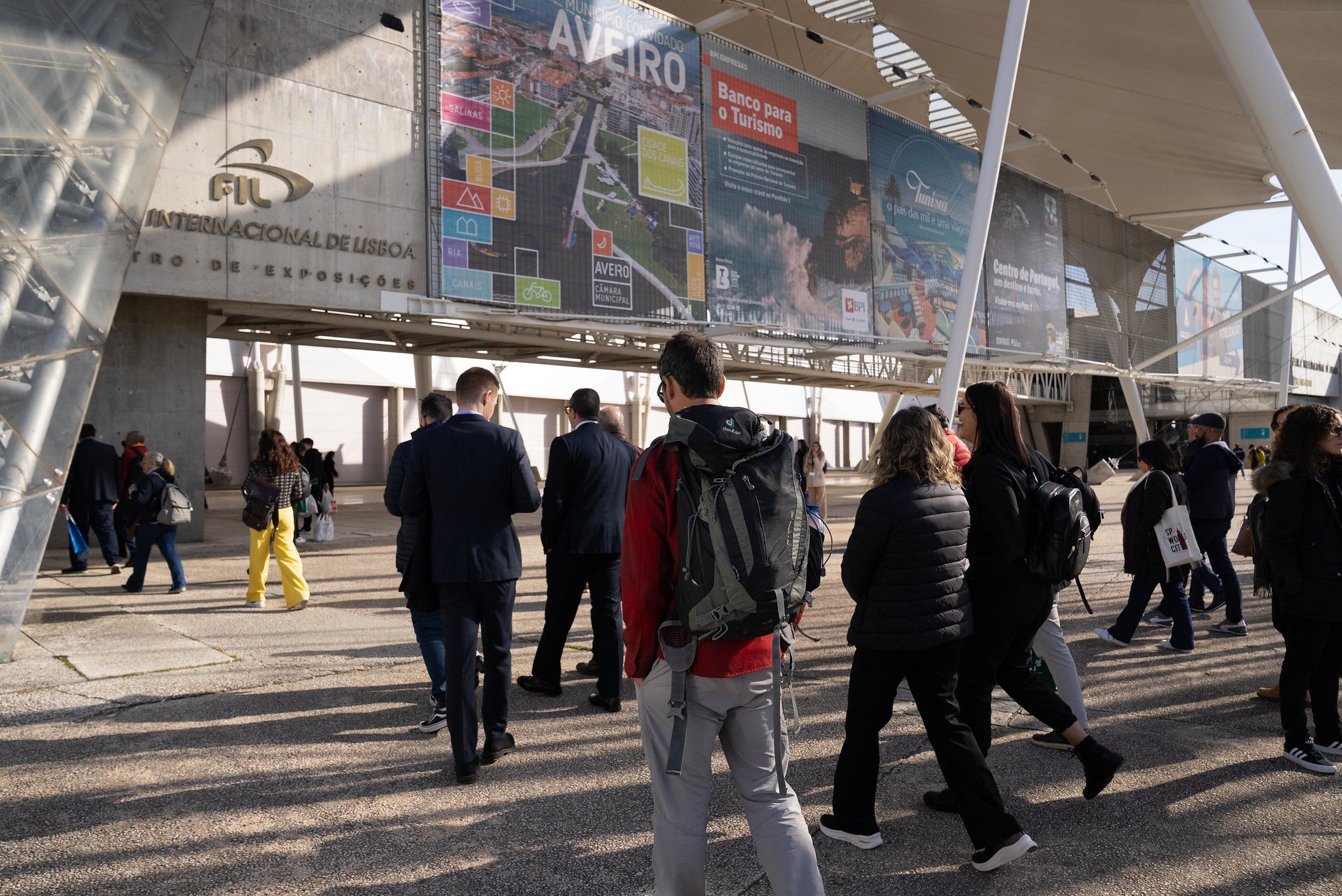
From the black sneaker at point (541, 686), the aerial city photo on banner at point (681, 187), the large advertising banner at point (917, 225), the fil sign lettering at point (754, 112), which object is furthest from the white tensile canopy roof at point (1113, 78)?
the black sneaker at point (541, 686)

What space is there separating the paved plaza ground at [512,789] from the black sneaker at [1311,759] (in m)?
0.08

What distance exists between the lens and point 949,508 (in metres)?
3.33

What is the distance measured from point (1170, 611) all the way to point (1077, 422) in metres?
51.5

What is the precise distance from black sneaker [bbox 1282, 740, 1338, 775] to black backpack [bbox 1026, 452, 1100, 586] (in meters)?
1.62

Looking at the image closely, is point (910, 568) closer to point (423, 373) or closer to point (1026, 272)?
point (423, 373)

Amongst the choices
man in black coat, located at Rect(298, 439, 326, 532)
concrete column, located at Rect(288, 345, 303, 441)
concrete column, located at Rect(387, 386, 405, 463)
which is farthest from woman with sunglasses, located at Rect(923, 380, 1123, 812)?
concrete column, located at Rect(387, 386, 405, 463)

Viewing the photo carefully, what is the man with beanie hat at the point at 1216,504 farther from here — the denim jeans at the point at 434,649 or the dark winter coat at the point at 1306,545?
the denim jeans at the point at 434,649

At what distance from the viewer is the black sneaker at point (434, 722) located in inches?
189

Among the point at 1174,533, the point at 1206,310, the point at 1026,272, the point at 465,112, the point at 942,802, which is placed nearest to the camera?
the point at 942,802

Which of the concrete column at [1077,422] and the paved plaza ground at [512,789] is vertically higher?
the concrete column at [1077,422]

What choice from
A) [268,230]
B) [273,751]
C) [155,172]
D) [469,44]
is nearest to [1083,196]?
[469,44]

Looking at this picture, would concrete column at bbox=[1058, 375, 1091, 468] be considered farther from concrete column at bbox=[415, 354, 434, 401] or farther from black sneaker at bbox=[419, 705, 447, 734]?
black sneaker at bbox=[419, 705, 447, 734]

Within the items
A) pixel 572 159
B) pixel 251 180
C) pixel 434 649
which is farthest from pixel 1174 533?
pixel 572 159

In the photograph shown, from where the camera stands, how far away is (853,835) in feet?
11.1
